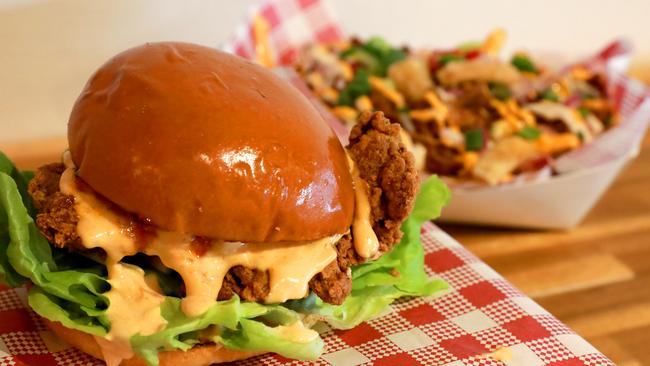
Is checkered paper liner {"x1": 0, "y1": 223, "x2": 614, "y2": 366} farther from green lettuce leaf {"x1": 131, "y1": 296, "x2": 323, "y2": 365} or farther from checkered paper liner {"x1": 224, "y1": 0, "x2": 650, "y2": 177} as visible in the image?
checkered paper liner {"x1": 224, "y1": 0, "x2": 650, "y2": 177}

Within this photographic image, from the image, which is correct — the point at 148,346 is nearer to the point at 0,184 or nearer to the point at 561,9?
the point at 0,184

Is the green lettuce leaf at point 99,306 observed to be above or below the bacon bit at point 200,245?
below

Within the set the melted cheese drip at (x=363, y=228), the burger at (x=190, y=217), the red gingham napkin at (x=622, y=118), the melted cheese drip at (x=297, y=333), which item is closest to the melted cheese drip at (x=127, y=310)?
the burger at (x=190, y=217)

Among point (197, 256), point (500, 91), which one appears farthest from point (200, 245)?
point (500, 91)

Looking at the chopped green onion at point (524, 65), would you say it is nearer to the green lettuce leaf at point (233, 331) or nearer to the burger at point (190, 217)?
the burger at point (190, 217)

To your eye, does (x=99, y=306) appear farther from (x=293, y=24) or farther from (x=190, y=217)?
(x=293, y=24)

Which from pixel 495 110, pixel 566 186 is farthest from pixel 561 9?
pixel 566 186
